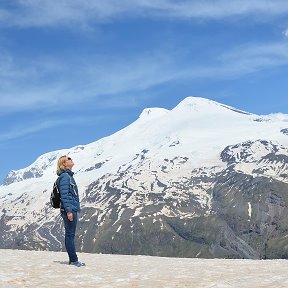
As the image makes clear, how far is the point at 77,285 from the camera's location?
17.6 meters

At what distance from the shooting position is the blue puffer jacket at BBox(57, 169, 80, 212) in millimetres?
22719

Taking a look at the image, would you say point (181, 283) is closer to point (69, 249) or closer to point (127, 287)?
point (127, 287)

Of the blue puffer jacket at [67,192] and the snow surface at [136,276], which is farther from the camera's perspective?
the blue puffer jacket at [67,192]

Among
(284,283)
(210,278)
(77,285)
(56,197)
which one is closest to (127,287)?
(77,285)

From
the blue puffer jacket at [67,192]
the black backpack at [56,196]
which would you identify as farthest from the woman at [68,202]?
the black backpack at [56,196]

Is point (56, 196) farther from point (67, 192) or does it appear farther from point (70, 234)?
point (70, 234)

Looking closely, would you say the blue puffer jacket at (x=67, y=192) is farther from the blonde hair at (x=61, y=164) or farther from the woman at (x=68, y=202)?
the blonde hair at (x=61, y=164)

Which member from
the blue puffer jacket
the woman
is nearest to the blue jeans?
the woman

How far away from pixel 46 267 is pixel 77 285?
449 cm

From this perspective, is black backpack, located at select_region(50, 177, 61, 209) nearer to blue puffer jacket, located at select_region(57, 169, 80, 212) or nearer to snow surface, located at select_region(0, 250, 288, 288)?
blue puffer jacket, located at select_region(57, 169, 80, 212)

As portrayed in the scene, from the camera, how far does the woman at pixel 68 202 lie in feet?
74.6

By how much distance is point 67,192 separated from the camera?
74.9 ft

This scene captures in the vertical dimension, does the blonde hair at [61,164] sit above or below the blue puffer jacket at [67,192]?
above

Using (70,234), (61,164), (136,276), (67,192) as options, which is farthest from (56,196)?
(136,276)
